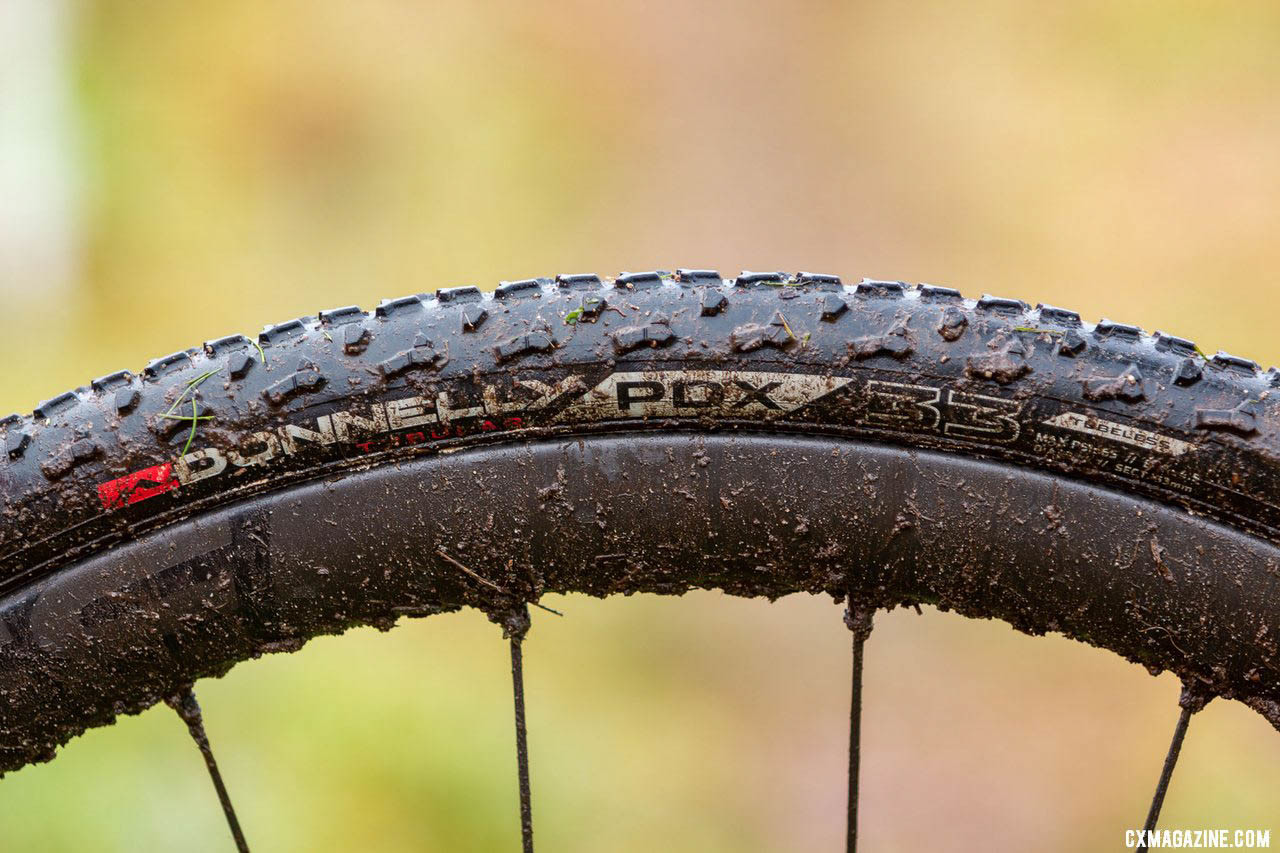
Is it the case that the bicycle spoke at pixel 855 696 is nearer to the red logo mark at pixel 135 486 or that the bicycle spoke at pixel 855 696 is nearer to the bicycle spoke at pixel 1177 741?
the bicycle spoke at pixel 1177 741

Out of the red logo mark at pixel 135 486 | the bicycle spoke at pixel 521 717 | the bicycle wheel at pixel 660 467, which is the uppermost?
the bicycle wheel at pixel 660 467

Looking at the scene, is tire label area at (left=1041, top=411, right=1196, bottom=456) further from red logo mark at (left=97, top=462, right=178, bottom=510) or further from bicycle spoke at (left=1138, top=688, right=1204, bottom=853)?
red logo mark at (left=97, top=462, right=178, bottom=510)

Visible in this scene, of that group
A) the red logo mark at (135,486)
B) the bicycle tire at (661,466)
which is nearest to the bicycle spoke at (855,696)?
the bicycle tire at (661,466)

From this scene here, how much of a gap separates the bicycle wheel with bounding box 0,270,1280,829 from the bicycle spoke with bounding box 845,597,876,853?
2cm

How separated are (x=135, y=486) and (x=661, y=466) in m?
0.19

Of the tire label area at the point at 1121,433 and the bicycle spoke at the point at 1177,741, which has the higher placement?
the tire label area at the point at 1121,433

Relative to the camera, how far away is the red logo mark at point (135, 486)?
40 cm

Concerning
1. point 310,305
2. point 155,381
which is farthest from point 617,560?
point 310,305

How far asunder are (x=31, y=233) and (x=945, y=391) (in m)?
1.35

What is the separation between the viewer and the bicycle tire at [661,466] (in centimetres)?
39

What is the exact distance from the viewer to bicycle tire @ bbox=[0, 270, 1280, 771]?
0.39 metres

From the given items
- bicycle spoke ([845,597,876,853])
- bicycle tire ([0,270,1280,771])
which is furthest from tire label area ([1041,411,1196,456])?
bicycle spoke ([845,597,876,853])

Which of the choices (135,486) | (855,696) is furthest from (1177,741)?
(135,486)

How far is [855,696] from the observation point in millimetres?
459
